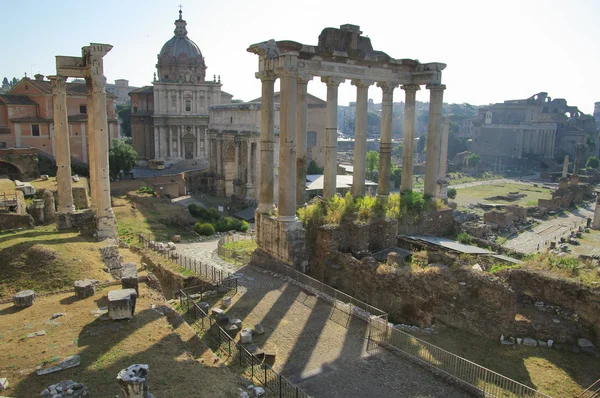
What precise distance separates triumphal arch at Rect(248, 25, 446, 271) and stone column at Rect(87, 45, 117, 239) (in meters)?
7.18

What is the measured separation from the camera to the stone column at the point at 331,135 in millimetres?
21328

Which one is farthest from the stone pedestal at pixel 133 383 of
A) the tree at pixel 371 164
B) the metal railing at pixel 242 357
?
the tree at pixel 371 164

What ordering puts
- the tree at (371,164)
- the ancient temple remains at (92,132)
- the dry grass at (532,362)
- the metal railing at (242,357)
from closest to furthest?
the metal railing at (242,357) < the dry grass at (532,362) < the ancient temple remains at (92,132) < the tree at (371,164)

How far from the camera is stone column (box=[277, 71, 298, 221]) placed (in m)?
18.5

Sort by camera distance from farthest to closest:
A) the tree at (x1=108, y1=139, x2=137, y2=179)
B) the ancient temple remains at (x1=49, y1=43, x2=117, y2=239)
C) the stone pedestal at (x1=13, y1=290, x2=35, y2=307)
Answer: the tree at (x1=108, y1=139, x2=137, y2=179)
the ancient temple remains at (x1=49, y1=43, x2=117, y2=239)
the stone pedestal at (x1=13, y1=290, x2=35, y2=307)

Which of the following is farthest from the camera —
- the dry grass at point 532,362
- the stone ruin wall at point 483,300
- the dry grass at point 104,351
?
the stone ruin wall at point 483,300

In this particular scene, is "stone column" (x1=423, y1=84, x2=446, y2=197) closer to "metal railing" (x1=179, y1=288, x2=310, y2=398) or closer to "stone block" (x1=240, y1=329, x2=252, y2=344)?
"metal railing" (x1=179, y1=288, x2=310, y2=398)

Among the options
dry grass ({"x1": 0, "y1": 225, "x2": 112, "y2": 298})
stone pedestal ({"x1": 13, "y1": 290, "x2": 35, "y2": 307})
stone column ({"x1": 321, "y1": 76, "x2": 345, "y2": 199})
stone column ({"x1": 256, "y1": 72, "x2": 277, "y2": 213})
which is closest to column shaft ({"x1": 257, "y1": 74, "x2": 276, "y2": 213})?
stone column ({"x1": 256, "y1": 72, "x2": 277, "y2": 213})

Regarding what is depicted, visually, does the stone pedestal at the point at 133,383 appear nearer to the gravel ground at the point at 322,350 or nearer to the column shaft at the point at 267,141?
the gravel ground at the point at 322,350

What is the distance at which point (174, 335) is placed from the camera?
1226cm

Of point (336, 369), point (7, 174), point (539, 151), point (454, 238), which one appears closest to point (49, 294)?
point (336, 369)

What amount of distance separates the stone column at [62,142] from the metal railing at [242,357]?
36.3 feet

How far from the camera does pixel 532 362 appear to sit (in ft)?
40.9

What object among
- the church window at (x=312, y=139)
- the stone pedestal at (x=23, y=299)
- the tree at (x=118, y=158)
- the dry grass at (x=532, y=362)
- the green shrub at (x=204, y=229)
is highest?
the church window at (x=312, y=139)
